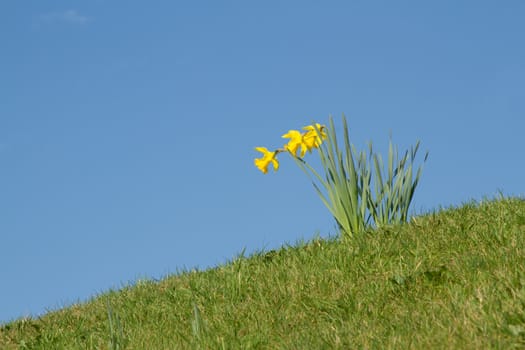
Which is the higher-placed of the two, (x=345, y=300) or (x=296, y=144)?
(x=296, y=144)

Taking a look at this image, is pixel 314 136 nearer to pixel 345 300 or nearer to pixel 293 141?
pixel 293 141

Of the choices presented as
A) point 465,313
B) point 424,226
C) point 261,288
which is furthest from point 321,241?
point 465,313

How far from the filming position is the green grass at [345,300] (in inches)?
175

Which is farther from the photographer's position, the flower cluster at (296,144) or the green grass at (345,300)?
the flower cluster at (296,144)

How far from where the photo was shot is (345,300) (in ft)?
18.4

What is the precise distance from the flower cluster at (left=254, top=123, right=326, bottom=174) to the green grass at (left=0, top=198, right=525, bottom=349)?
3.42 ft

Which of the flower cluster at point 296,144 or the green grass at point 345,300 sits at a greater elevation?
the flower cluster at point 296,144

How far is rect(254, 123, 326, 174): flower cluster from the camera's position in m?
8.48

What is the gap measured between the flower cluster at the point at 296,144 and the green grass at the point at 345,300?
1041mm

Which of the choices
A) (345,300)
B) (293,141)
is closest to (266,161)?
(293,141)

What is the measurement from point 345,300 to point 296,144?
3.21m

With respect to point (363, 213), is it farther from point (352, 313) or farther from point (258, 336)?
point (258, 336)

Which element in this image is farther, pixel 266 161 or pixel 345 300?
pixel 266 161

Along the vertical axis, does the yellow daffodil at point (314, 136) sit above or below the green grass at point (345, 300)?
above
